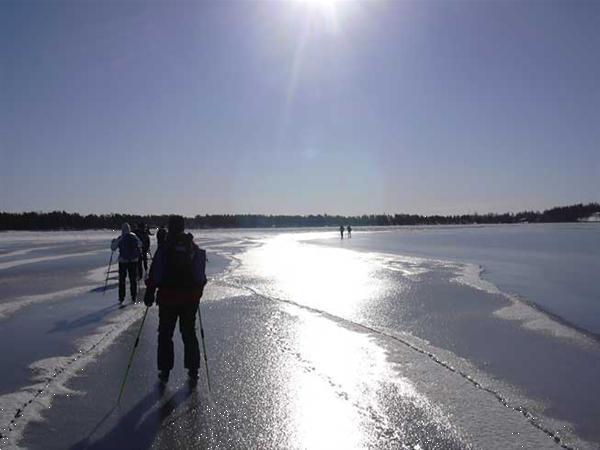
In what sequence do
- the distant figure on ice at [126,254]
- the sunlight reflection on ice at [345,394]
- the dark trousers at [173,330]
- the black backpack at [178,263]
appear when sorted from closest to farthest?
the sunlight reflection on ice at [345,394] < the black backpack at [178,263] < the dark trousers at [173,330] < the distant figure on ice at [126,254]

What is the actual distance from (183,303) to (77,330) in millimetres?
3870

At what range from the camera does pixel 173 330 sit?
19.0ft

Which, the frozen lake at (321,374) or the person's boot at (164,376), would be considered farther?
the person's boot at (164,376)

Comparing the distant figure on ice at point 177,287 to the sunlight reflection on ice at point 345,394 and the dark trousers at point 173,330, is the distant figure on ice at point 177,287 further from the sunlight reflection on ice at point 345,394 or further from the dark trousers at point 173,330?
the sunlight reflection on ice at point 345,394

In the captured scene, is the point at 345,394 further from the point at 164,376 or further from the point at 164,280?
the point at 164,280

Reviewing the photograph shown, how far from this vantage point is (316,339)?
786 cm

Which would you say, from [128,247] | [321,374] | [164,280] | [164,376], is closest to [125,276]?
[128,247]

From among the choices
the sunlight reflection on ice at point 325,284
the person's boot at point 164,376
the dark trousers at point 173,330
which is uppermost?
the dark trousers at point 173,330

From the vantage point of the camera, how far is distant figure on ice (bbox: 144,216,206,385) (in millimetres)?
5656

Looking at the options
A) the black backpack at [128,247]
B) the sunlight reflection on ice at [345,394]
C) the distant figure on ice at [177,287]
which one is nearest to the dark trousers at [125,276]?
the black backpack at [128,247]

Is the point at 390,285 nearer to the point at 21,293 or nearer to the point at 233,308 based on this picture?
the point at 233,308

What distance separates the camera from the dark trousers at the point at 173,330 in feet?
18.9

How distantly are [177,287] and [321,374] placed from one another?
197 centimetres

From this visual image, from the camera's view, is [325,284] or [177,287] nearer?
[177,287]
